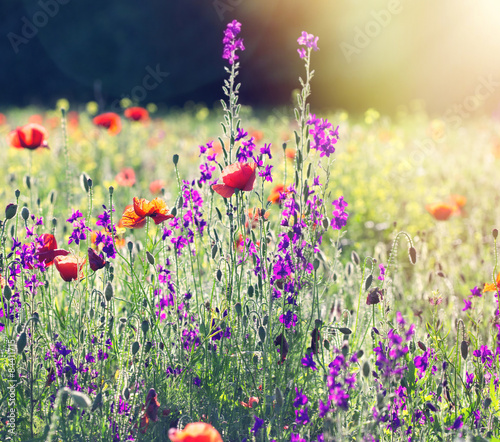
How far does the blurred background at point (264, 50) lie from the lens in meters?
15.0

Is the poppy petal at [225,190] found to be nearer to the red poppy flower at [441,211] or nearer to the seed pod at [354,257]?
the seed pod at [354,257]

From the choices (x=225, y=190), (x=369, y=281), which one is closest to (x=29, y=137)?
(x=225, y=190)

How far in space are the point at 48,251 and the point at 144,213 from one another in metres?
0.33

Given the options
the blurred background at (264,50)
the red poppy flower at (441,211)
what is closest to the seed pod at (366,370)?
the red poppy flower at (441,211)

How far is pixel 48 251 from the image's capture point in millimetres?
1996

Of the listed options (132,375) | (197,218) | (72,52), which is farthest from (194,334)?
(72,52)

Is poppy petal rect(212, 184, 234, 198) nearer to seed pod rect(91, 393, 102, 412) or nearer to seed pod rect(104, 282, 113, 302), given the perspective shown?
seed pod rect(104, 282, 113, 302)

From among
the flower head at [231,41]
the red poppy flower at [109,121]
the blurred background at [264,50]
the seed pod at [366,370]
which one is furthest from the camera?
the blurred background at [264,50]

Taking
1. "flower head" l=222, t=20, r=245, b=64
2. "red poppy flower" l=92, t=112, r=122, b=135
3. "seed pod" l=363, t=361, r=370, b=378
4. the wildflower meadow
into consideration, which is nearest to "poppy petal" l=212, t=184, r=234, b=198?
the wildflower meadow

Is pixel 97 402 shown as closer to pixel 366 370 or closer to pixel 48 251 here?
pixel 48 251

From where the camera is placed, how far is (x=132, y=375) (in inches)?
74.7

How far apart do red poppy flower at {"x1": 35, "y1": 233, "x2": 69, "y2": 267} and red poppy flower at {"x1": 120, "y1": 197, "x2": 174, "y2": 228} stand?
0.73 ft

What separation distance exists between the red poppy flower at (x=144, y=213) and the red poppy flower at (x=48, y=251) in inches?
8.8

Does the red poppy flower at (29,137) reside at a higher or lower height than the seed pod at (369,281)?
higher
